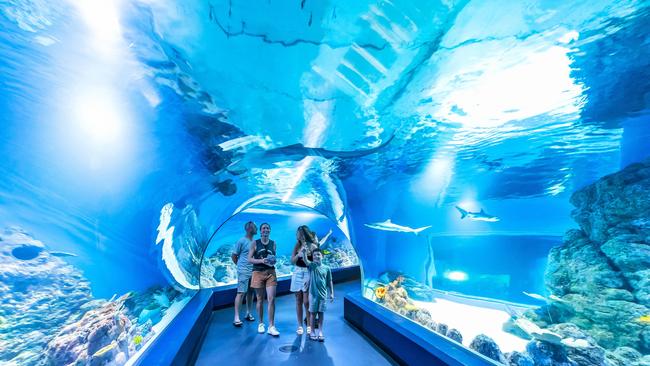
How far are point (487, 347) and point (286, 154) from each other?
5122 mm

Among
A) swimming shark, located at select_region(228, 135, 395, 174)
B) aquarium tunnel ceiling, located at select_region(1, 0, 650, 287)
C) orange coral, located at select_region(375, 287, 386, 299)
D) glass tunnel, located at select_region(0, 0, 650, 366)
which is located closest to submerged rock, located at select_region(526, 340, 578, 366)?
glass tunnel, located at select_region(0, 0, 650, 366)

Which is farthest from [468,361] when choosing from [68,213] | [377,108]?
[68,213]

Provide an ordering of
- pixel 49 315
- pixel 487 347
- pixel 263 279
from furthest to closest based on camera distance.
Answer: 1. pixel 263 279
2. pixel 487 347
3. pixel 49 315

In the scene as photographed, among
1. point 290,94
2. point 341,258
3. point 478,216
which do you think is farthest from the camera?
point 341,258

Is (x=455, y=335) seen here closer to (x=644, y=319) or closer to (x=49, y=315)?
(x=644, y=319)

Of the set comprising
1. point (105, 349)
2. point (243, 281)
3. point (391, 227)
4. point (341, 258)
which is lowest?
point (341, 258)

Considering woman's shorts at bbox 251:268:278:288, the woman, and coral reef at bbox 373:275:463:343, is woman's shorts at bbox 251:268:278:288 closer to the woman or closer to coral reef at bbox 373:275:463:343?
the woman

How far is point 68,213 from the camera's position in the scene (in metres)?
3.02

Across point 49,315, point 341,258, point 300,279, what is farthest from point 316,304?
point 341,258

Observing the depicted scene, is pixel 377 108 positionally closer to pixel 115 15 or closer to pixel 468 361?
pixel 115 15

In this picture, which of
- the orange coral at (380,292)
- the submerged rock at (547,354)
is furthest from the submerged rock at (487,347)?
the orange coral at (380,292)

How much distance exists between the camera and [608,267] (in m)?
4.04

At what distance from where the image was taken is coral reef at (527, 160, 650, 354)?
359cm

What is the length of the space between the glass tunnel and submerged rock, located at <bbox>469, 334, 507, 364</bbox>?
0.11 ft
